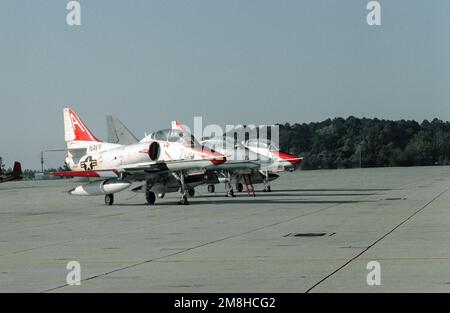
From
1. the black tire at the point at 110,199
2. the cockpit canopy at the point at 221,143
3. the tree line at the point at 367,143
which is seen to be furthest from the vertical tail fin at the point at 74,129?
the tree line at the point at 367,143

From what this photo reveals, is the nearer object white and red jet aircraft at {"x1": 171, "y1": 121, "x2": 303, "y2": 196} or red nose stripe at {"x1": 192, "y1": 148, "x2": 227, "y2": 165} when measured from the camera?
red nose stripe at {"x1": 192, "y1": 148, "x2": 227, "y2": 165}

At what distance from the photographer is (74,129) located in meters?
39.0

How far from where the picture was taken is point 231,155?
3909 centimetres

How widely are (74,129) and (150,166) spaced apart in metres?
8.05

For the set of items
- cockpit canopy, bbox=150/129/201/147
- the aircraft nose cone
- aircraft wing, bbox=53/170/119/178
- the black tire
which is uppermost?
cockpit canopy, bbox=150/129/201/147

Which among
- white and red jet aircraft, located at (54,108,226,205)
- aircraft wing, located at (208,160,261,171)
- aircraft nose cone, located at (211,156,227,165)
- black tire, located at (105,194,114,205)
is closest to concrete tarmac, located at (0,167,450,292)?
aircraft nose cone, located at (211,156,227,165)

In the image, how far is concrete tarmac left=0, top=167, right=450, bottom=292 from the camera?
38.8 ft

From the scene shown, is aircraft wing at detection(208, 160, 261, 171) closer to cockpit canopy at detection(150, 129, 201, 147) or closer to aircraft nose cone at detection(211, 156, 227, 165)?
cockpit canopy at detection(150, 129, 201, 147)

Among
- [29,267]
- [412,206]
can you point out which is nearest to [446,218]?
[412,206]

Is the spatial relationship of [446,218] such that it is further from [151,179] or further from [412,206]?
[151,179]

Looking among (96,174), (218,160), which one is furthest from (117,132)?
(218,160)

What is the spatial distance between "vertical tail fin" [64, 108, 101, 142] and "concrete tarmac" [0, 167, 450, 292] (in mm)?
10210

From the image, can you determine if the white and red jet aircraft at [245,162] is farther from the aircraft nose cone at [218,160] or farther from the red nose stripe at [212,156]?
the aircraft nose cone at [218,160]
